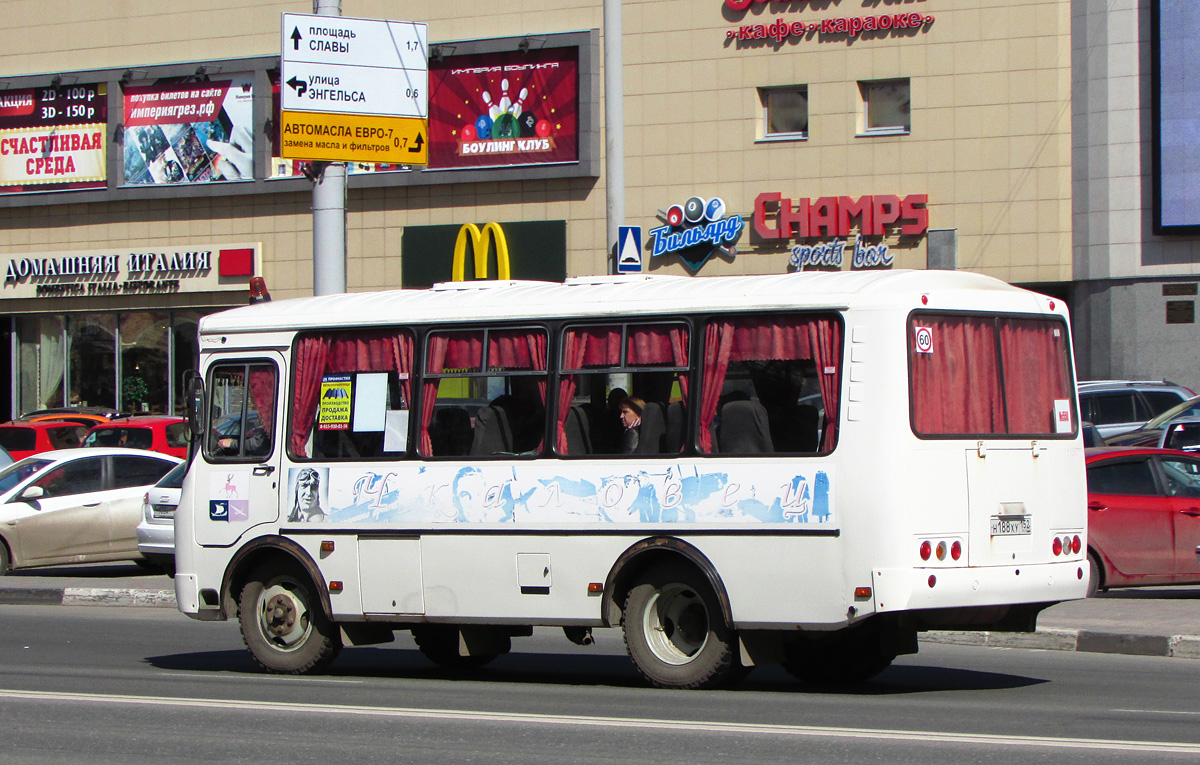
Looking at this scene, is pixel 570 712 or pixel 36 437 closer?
pixel 570 712

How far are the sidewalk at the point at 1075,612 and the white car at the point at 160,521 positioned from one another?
0.37 meters

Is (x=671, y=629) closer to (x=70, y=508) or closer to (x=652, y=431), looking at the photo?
(x=652, y=431)

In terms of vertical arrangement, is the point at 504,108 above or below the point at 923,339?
above

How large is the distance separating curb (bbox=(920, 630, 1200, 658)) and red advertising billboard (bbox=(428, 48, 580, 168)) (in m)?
19.8

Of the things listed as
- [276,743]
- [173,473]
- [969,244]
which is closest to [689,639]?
[276,743]

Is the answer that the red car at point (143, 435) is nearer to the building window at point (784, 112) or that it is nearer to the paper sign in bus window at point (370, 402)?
the paper sign in bus window at point (370, 402)

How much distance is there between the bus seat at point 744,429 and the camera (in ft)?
31.2

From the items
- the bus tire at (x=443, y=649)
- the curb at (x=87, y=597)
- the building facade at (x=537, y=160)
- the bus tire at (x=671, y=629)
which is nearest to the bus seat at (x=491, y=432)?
the bus tire at (x=671, y=629)

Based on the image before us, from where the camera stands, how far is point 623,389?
1005 cm

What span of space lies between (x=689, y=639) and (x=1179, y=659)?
4.17m

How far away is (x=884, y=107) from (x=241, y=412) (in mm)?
20458

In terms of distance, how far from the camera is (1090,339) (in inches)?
1141

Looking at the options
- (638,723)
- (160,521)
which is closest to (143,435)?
(160,521)

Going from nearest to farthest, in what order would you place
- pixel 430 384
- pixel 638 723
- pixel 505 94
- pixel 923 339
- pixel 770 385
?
pixel 638 723, pixel 923 339, pixel 770 385, pixel 430 384, pixel 505 94
